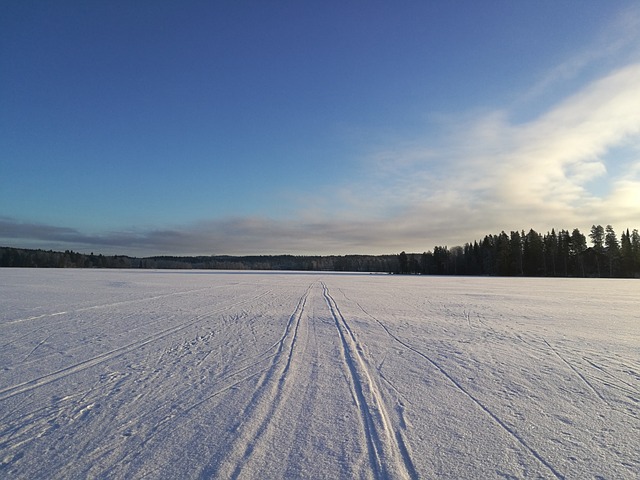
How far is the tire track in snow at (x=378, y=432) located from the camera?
3344 millimetres

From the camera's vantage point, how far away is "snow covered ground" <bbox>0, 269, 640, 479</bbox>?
11.4ft

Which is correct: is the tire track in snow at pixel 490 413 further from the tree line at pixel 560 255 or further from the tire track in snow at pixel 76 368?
the tree line at pixel 560 255

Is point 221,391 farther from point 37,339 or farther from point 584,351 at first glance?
point 584,351

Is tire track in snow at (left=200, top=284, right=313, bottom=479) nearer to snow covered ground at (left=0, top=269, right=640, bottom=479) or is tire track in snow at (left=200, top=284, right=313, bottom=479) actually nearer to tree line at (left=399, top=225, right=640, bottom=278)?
snow covered ground at (left=0, top=269, right=640, bottom=479)

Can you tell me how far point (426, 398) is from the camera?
17.0 feet

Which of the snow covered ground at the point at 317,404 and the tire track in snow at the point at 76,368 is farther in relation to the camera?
the tire track in snow at the point at 76,368

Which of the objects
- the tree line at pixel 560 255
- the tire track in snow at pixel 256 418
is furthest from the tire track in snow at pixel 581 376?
the tree line at pixel 560 255

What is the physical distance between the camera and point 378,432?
4.07 meters

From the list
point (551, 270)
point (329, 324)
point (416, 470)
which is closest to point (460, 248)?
point (551, 270)

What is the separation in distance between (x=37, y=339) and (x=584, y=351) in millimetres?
13117

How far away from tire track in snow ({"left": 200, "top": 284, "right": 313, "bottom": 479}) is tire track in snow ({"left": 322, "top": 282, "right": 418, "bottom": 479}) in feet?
3.75

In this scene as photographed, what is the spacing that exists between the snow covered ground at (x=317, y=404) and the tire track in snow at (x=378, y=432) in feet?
0.07

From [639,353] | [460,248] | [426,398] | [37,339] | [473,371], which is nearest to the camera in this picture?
[426,398]

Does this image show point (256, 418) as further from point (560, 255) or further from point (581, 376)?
point (560, 255)
